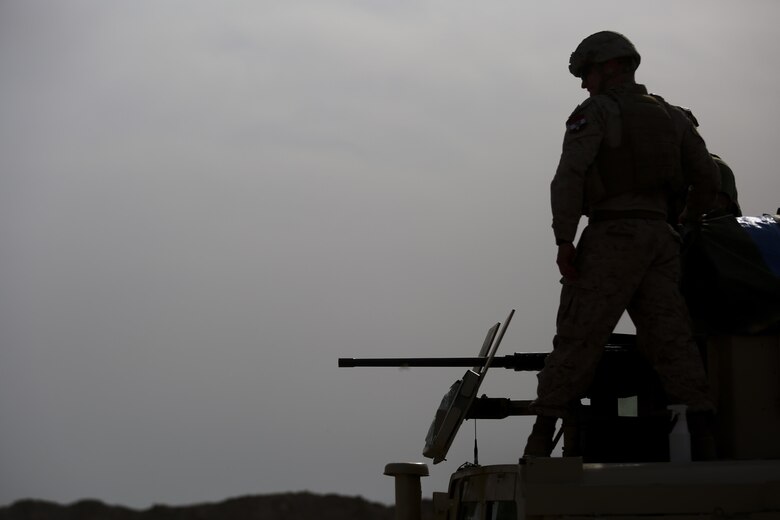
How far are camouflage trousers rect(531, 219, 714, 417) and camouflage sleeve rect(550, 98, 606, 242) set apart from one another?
6.3 inches

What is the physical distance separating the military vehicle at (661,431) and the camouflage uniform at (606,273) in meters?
0.21

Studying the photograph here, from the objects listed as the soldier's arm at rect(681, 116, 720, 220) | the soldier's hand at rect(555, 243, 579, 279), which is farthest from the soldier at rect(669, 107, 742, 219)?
the soldier's hand at rect(555, 243, 579, 279)

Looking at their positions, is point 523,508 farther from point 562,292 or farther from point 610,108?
point 610,108

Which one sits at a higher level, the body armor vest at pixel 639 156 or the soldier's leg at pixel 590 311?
the body armor vest at pixel 639 156

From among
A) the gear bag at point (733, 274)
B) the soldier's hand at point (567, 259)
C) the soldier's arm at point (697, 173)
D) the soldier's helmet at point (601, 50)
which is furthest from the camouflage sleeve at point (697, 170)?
the soldier's hand at point (567, 259)

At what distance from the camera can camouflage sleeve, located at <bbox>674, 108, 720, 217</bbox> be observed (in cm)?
630

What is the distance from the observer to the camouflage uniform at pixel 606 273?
5887 millimetres

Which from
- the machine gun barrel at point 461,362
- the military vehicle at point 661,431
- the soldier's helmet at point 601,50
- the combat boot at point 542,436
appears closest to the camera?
the military vehicle at point 661,431

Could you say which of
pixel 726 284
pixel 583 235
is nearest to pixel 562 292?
pixel 583 235

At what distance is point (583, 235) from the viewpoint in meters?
6.11

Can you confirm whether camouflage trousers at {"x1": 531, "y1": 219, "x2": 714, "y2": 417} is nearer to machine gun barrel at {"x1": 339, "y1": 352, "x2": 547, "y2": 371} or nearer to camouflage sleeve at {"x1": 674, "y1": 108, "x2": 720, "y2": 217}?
camouflage sleeve at {"x1": 674, "y1": 108, "x2": 720, "y2": 217}

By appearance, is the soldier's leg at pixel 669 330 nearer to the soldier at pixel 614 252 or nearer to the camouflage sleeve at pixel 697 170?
the soldier at pixel 614 252

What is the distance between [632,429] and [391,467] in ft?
4.80

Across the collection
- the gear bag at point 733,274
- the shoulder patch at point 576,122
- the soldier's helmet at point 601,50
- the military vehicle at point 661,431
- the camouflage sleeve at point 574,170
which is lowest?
the military vehicle at point 661,431
